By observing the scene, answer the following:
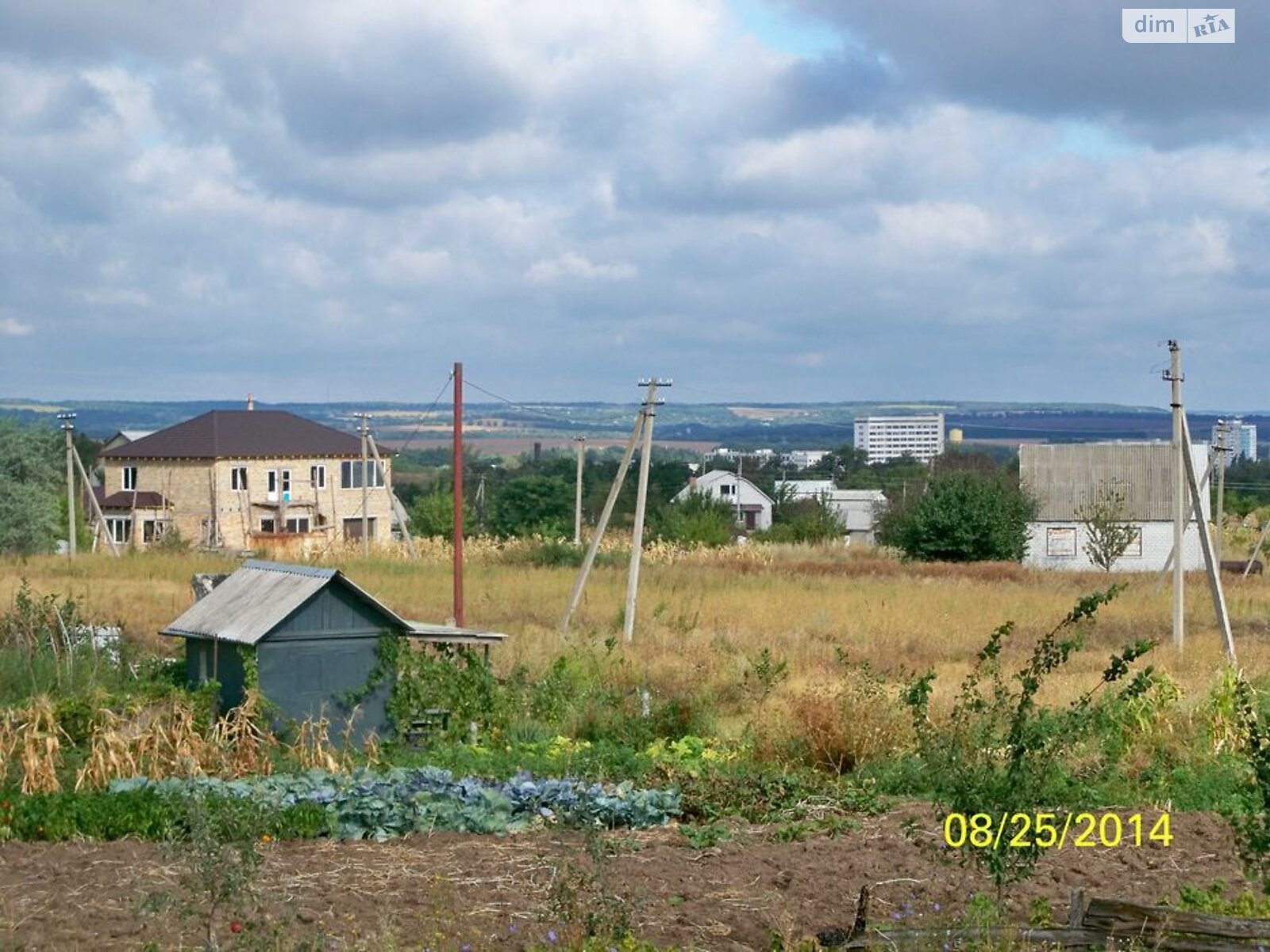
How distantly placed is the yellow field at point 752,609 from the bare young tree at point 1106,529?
897cm

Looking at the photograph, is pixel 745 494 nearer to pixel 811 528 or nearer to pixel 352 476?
pixel 352 476

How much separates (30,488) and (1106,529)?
37453 millimetres

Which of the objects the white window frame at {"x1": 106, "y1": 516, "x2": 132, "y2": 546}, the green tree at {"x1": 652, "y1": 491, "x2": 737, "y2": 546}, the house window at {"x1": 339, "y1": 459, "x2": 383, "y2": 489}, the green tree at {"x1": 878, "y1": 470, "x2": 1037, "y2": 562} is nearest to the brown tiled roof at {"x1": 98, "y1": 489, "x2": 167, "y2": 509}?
the white window frame at {"x1": 106, "y1": 516, "x2": 132, "y2": 546}

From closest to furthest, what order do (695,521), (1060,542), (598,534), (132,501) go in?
(598,534)
(695,521)
(1060,542)
(132,501)

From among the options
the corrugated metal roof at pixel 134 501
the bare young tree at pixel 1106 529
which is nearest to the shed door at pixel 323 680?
the bare young tree at pixel 1106 529

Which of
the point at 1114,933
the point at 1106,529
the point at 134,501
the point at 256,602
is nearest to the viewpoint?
the point at 1114,933

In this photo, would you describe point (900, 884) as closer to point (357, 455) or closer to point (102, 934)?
point (102, 934)

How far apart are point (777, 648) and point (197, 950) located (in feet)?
47.1

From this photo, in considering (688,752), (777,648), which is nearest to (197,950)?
(688,752)

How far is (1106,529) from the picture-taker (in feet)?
154

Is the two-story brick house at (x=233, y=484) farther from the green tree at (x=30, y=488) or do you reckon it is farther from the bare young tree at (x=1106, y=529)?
the bare young tree at (x=1106, y=529)

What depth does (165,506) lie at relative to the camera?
2442 inches

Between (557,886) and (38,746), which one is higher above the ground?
(557,886)

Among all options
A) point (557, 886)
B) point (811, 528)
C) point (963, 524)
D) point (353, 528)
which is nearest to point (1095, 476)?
point (811, 528)
